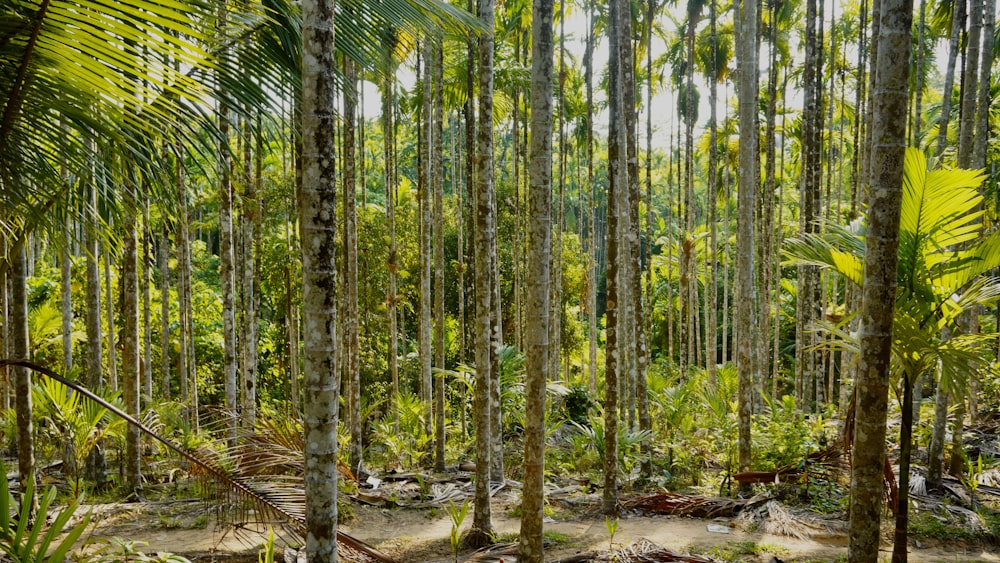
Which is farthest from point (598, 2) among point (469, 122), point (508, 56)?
point (469, 122)

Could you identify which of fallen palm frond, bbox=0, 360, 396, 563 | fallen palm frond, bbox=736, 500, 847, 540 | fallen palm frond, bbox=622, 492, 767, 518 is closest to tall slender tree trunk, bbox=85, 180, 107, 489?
fallen palm frond, bbox=0, 360, 396, 563

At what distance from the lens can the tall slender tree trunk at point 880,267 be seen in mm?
3125

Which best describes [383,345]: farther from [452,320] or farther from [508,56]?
[508,56]

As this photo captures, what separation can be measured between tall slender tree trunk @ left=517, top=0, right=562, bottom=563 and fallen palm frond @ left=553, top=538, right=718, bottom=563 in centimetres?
86

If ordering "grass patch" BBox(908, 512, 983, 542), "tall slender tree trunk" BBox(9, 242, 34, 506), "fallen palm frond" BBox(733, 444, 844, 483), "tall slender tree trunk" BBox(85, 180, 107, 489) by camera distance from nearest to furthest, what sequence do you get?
1. "tall slender tree trunk" BBox(9, 242, 34, 506)
2. "grass patch" BBox(908, 512, 983, 542)
3. "tall slender tree trunk" BBox(85, 180, 107, 489)
4. "fallen palm frond" BBox(733, 444, 844, 483)

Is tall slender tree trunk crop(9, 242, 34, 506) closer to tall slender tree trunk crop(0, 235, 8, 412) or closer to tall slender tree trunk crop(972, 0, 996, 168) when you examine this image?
tall slender tree trunk crop(0, 235, 8, 412)

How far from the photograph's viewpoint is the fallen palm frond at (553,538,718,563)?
516cm

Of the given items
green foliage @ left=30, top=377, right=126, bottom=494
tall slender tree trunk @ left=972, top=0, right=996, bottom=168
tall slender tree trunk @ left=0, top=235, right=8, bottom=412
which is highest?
tall slender tree trunk @ left=972, top=0, right=996, bottom=168

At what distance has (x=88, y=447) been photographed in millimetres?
6254

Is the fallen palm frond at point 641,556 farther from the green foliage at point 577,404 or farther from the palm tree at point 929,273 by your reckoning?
the green foliage at point 577,404

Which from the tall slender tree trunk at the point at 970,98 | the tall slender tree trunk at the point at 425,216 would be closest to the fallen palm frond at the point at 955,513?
the tall slender tree trunk at the point at 970,98

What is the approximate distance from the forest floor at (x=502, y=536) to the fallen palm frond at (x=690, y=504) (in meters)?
0.14

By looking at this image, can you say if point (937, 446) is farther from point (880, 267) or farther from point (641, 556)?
point (880, 267)

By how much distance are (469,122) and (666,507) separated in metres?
5.46
